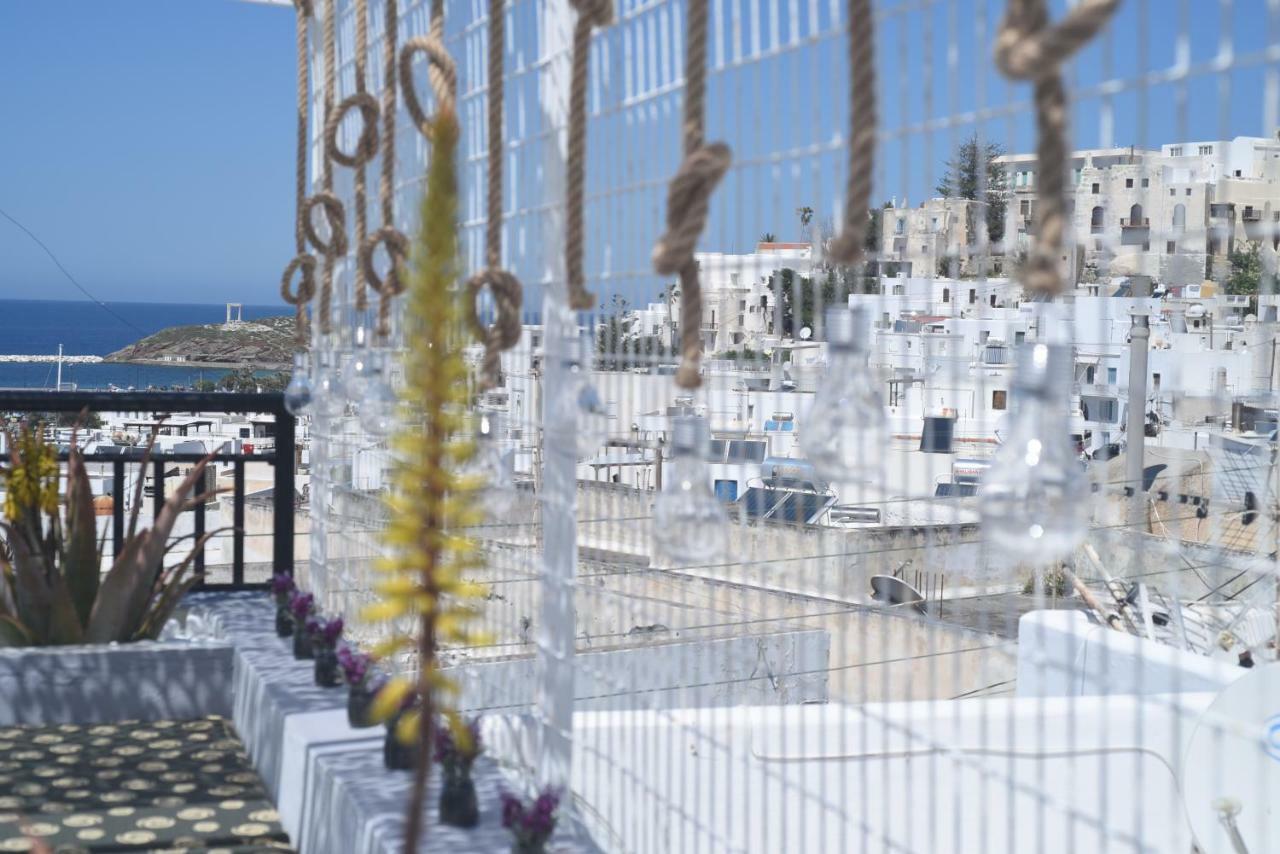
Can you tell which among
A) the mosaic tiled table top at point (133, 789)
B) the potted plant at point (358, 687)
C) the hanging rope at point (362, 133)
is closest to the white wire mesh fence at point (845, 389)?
the hanging rope at point (362, 133)

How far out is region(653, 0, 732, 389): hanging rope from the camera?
1.52m

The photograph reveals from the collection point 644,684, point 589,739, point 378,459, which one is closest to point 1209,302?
point 644,684

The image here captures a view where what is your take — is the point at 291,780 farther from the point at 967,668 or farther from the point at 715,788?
the point at 967,668

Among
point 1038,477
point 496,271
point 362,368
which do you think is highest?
point 496,271

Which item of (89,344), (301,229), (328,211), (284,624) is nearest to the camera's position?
(328,211)

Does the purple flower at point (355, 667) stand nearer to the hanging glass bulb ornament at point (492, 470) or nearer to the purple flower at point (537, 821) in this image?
the purple flower at point (537, 821)

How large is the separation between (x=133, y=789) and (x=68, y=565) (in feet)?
3.54

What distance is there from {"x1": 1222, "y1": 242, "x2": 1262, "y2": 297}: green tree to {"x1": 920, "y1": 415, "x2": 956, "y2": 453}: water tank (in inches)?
16.2

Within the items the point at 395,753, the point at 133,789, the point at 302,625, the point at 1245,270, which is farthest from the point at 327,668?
the point at 1245,270

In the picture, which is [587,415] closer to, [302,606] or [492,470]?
[492,470]

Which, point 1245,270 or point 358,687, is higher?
point 1245,270

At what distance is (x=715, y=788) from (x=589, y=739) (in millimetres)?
599

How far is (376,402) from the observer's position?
272 cm

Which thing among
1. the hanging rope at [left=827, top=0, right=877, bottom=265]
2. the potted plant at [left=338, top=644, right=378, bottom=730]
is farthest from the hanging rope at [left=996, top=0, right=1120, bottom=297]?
the potted plant at [left=338, top=644, right=378, bottom=730]
